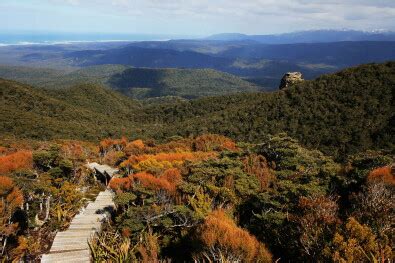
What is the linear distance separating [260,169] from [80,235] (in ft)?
25.5

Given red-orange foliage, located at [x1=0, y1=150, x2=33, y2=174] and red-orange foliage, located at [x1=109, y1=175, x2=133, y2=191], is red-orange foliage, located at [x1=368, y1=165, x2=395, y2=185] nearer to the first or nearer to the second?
red-orange foliage, located at [x1=109, y1=175, x2=133, y2=191]

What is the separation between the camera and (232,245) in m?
7.43

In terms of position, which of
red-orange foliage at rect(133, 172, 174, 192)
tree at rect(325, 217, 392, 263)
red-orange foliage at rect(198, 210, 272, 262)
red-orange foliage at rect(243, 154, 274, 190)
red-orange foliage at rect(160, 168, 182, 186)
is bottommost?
red-orange foliage at rect(243, 154, 274, 190)

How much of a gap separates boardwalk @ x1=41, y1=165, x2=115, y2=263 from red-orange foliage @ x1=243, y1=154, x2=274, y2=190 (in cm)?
580

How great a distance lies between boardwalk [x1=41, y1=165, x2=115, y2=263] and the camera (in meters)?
9.15

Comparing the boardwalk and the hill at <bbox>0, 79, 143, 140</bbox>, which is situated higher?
the boardwalk

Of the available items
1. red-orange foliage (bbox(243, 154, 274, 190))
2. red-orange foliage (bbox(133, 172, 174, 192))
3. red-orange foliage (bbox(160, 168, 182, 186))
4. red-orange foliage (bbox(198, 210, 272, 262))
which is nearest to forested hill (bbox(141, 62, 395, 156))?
red-orange foliage (bbox(243, 154, 274, 190))

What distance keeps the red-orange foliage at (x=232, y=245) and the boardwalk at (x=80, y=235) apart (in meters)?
3.62

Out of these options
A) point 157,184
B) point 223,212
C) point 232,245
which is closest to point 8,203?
point 157,184

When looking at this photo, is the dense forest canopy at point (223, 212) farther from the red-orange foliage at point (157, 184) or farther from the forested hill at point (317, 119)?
the forested hill at point (317, 119)

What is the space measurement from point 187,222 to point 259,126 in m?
33.1

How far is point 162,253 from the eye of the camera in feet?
31.5

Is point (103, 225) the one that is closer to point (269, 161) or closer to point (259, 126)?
point (269, 161)

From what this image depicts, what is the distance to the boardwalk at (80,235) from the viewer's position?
915 centimetres
